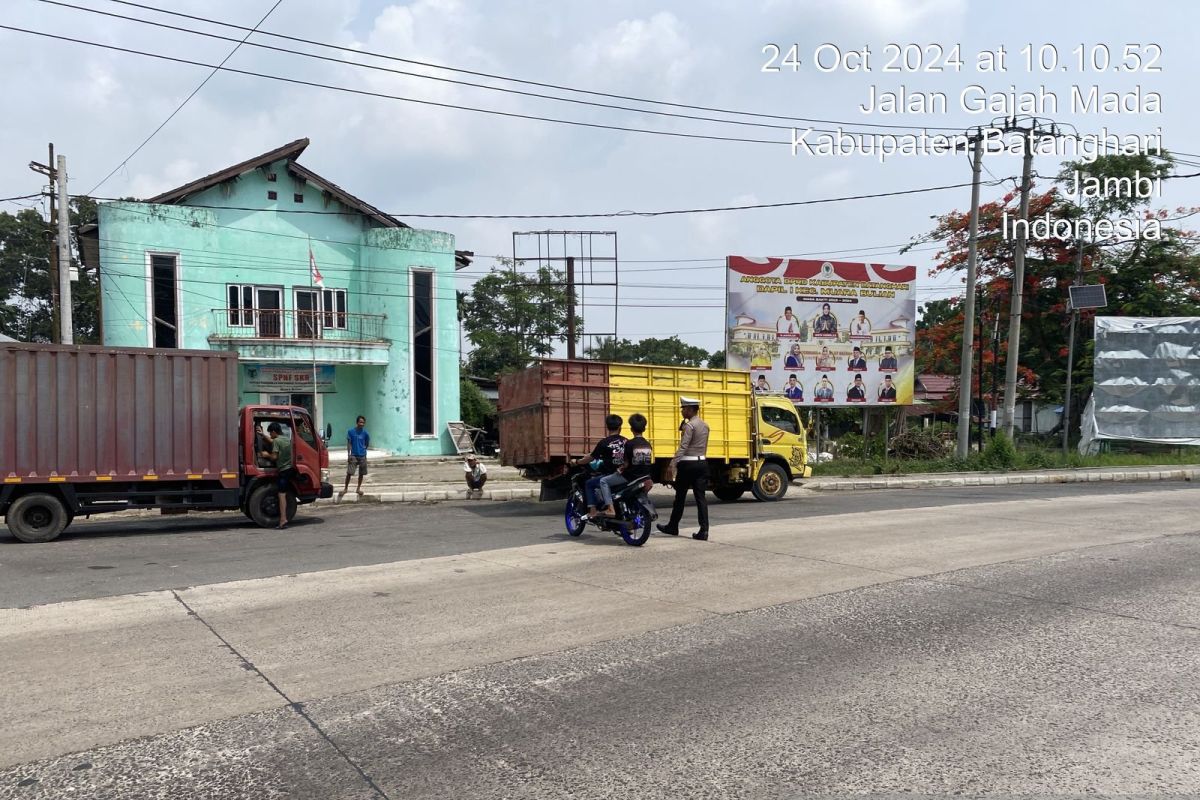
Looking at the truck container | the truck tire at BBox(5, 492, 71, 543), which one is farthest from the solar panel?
the truck tire at BBox(5, 492, 71, 543)

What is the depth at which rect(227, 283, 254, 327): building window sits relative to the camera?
96.7 ft

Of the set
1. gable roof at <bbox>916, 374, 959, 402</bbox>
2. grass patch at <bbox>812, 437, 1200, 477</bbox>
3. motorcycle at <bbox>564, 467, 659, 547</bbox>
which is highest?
gable roof at <bbox>916, 374, 959, 402</bbox>

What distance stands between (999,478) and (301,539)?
63.3 ft

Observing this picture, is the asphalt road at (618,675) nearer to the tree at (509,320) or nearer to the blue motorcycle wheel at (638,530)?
the blue motorcycle wheel at (638,530)

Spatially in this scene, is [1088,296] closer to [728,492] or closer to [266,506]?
[728,492]

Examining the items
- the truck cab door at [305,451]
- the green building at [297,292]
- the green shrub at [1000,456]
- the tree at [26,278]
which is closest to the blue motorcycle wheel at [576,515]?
the truck cab door at [305,451]

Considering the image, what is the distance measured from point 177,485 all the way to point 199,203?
62.9 ft

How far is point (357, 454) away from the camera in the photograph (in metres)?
19.1

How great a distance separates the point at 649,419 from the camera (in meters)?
16.0

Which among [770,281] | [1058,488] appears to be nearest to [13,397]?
[770,281]

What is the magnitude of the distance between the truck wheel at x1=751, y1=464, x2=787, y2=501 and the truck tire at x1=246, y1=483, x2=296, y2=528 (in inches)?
346

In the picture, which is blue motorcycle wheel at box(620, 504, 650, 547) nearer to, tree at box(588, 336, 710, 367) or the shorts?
the shorts

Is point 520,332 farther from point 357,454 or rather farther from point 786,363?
point 357,454

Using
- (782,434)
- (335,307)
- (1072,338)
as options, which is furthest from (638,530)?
(1072,338)
